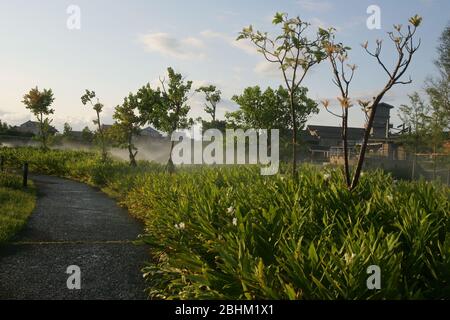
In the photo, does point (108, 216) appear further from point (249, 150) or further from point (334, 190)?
point (249, 150)

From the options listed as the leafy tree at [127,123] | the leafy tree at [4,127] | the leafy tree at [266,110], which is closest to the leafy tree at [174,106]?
the leafy tree at [127,123]

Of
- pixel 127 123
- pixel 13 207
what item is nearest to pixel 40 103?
pixel 127 123

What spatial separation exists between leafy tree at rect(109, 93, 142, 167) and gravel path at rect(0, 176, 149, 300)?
13.1m

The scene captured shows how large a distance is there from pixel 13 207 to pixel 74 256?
4781mm

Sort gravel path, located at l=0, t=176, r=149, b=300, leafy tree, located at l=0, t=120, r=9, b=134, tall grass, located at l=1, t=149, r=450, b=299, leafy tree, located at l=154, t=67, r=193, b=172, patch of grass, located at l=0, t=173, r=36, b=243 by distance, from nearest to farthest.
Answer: tall grass, located at l=1, t=149, r=450, b=299, gravel path, located at l=0, t=176, r=149, b=300, patch of grass, located at l=0, t=173, r=36, b=243, leafy tree, located at l=154, t=67, r=193, b=172, leafy tree, located at l=0, t=120, r=9, b=134

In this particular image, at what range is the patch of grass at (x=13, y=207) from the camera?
8.49m

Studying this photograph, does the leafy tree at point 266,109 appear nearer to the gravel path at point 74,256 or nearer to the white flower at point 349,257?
the gravel path at point 74,256

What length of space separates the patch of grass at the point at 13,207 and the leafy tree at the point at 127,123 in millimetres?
9439

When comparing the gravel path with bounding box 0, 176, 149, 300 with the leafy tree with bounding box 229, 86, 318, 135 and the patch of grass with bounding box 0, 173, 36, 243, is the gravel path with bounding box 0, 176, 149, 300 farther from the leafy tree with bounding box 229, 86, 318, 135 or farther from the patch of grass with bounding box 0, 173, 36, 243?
the leafy tree with bounding box 229, 86, 318, 135

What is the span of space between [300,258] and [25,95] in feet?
121

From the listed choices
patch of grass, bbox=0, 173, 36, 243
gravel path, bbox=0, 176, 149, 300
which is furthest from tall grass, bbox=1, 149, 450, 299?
patch of grass, bbox=0, 173, 36, 243

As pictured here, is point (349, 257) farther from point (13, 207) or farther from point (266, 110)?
point (266, 110)

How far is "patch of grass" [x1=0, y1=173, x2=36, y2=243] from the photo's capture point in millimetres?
8493

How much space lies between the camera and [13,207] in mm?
10922
